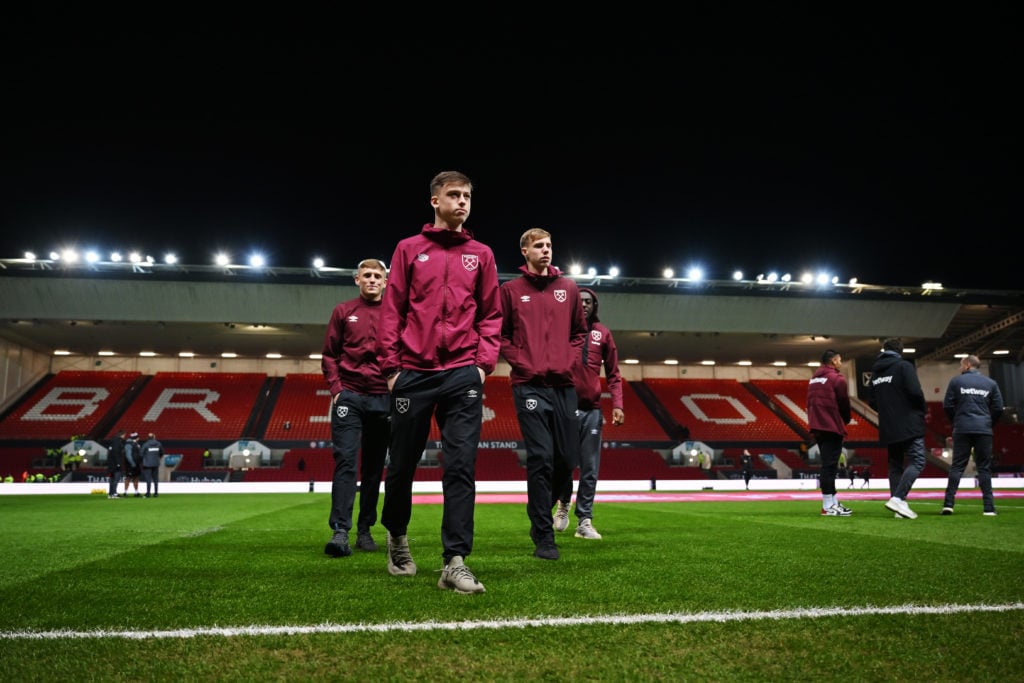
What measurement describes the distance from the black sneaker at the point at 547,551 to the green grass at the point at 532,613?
12 centimetres

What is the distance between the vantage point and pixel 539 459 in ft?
14.7

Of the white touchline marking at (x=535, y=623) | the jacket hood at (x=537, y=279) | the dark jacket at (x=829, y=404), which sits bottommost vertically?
the white touchline marking at (x=535, y=623)

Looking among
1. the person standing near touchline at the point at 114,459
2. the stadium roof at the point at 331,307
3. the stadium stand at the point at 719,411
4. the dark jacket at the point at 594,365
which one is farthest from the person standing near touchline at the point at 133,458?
the stadium stand at the point at 719,411

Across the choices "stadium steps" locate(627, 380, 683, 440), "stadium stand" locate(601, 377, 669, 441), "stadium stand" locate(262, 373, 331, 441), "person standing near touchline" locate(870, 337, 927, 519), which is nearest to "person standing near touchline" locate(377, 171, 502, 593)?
"person standing near touchline" locate(870, 337, 927, 519)

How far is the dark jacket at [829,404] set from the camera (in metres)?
7.96

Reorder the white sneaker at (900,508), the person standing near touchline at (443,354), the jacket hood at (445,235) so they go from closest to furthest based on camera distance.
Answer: the person standing near touchline at (443,354)
the jacket hood at (445,235)
the white sneaker at (900,508)

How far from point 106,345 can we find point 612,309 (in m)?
26.6

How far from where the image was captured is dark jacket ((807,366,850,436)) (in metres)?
7.96

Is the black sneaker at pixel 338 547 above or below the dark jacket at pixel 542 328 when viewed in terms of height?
below

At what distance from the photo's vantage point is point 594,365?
6438 mm

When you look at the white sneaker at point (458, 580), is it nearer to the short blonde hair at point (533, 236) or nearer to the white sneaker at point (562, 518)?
the short blonde hair at point (533, 236)

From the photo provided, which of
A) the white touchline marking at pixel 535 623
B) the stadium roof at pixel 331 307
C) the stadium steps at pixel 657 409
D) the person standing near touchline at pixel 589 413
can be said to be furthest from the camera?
the stadium steps at pixel 657 409

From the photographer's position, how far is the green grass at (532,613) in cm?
194

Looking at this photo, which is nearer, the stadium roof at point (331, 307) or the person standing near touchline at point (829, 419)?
the person standing near touchline at point (829, 419)
